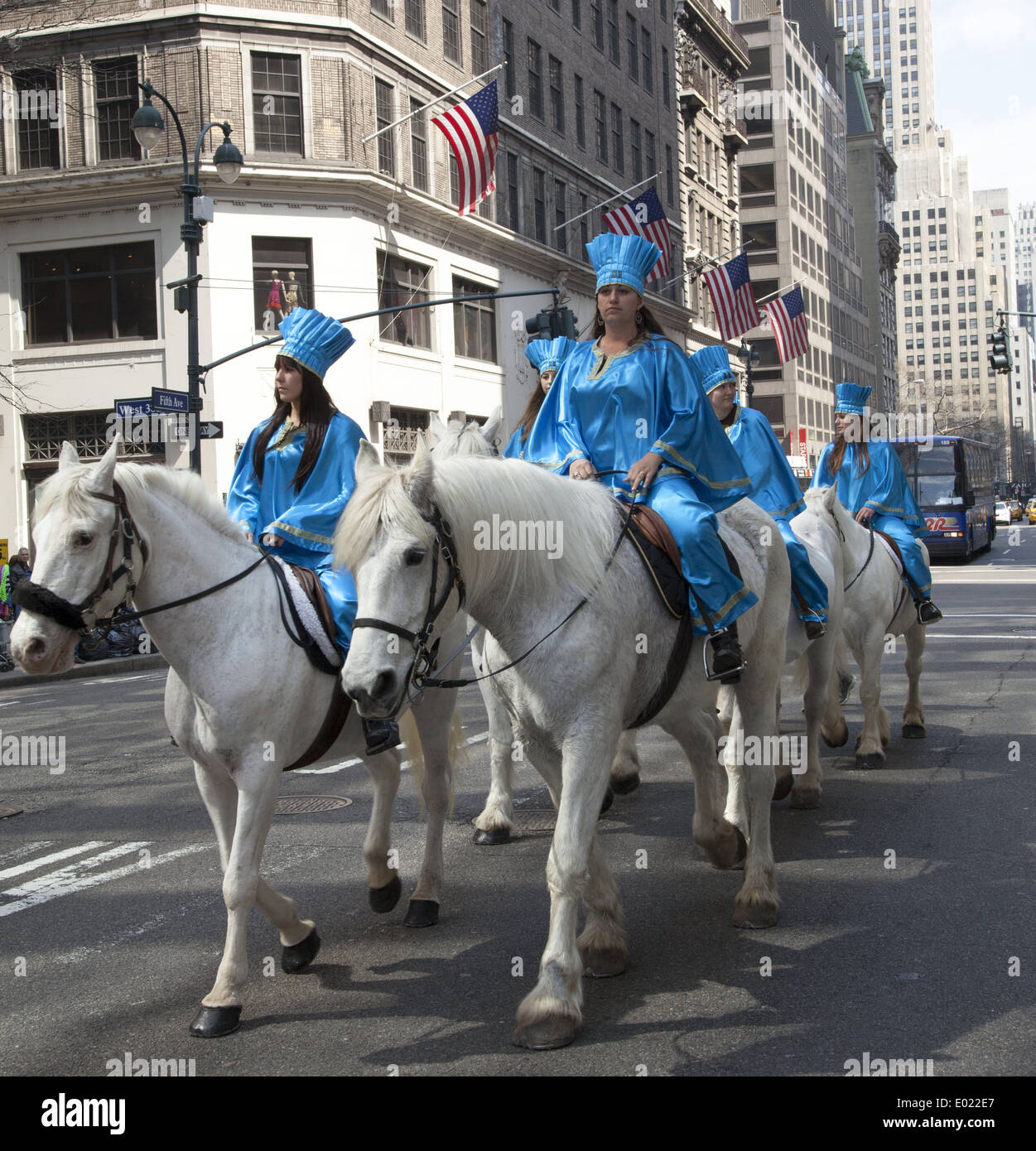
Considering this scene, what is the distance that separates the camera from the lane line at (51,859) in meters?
6.69

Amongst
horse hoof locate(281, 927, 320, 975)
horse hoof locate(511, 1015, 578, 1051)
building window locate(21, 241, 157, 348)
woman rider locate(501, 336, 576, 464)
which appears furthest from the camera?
building window locate(21, 241, 157, 348)

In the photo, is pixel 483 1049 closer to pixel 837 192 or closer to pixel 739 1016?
pixel 739 1016

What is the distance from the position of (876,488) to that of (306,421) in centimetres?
627

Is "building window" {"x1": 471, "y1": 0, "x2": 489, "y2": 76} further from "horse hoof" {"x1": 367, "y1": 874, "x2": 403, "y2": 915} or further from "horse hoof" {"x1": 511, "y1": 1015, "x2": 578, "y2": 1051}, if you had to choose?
"horse hoof" {"x1": 511, "y1": 1015, "x2": 578, "y2": 1051}

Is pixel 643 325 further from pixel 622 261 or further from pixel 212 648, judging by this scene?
pixel 212 648

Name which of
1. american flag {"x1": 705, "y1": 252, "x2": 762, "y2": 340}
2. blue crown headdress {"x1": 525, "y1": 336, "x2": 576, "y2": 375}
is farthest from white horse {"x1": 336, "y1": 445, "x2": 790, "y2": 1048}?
american flag {"x1": 705, "y1": 252, "x2": 762, "y2": 340}

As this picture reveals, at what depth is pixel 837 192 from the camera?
338ft

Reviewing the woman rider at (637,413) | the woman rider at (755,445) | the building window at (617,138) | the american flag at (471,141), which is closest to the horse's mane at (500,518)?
the woman rider at (637,413)

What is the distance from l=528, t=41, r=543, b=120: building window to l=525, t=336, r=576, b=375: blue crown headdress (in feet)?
110

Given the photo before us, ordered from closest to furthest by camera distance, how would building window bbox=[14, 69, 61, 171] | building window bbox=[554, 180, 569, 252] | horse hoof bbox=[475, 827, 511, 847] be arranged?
horse hoof bbox=[475, 827, 511, 847]
building window bbox=[14, 69, 61, 171]
building window bbox=[554, 180, 569, 252]

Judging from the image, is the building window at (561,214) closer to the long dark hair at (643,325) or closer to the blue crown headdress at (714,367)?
the blue crown headdress at (714,367)

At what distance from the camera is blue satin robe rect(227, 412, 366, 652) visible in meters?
5.67
